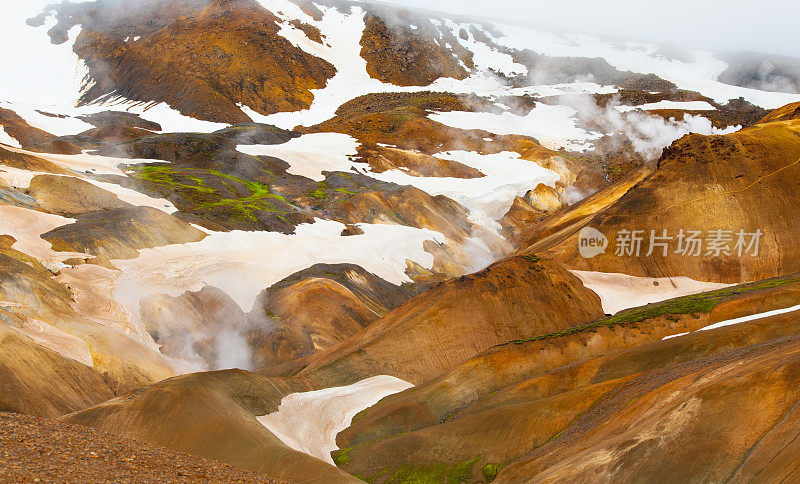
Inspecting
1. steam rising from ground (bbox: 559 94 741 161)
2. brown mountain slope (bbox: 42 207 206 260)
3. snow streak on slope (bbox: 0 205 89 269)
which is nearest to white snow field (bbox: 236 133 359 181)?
brown mountain slope (bbox: 42 207 206 260)

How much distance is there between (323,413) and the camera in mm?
31625

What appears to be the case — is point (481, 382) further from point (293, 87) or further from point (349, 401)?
point (293, 87)

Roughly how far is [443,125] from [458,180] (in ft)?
93.0

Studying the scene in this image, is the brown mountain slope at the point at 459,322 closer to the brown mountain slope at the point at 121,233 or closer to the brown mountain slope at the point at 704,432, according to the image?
the brown mountain slope at the point at 704,432

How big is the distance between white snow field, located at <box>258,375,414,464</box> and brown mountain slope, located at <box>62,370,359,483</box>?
187 cm

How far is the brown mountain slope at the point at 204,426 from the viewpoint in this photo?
22.2 m

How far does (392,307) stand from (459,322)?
20.9m

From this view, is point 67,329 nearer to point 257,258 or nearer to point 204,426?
point 204,426

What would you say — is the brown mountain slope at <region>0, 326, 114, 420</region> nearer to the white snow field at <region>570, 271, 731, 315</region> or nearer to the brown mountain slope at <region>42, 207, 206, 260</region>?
the brown mountain slope at <region>42, 207, 206, 260</region>

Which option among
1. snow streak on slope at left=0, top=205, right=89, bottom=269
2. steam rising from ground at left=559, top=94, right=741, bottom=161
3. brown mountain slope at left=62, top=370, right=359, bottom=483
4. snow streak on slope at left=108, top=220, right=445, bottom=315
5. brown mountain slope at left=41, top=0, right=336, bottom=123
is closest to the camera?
brown mountain slope at left=62, top=370, right=359, bottom=483

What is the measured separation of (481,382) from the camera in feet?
105

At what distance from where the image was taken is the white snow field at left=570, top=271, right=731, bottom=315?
4956 cm

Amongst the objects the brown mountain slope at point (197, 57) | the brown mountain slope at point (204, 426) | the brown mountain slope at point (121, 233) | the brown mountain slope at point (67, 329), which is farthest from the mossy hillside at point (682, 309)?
the brown mountain slope at point (197, 57)

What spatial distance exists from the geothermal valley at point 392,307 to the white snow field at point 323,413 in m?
0.19
